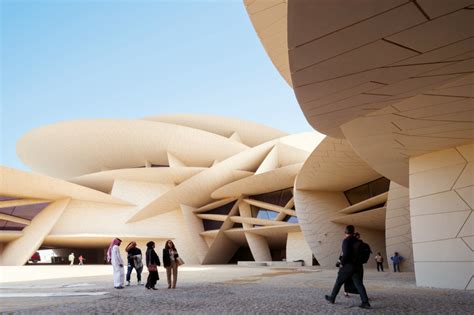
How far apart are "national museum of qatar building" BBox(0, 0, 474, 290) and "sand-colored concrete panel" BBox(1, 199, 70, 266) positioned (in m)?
0.11

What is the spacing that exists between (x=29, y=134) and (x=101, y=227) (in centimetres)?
1170

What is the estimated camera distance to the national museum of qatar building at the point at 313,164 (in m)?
4.27

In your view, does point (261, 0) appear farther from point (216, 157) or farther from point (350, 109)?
point (216, 157)

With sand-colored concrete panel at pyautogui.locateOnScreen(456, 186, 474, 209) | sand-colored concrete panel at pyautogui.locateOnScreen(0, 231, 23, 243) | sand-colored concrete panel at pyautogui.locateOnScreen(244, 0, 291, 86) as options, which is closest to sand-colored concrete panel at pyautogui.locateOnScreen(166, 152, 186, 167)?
sand-colored concrete panel at pyautogui.locateOnScreen(0, 231, 23, 243)

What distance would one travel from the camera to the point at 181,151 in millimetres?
35375

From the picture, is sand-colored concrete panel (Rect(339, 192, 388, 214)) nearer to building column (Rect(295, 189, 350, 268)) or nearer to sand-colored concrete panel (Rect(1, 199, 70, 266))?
building column (Rect(295, 189, 350, 268))

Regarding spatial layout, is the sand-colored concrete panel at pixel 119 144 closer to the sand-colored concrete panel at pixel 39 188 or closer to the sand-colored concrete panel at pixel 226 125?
the sand-colored concrete panel at pixel 226 125

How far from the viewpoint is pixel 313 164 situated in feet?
57.4

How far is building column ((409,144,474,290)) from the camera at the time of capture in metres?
8.06

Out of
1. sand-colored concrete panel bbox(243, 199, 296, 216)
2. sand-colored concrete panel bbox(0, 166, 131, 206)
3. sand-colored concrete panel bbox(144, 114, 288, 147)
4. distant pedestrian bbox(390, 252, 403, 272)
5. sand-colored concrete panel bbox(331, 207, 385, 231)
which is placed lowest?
distant pedestrian bbox(390, 252, 403, 272)

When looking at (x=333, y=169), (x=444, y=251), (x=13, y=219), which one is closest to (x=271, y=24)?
(x=444, y=251)

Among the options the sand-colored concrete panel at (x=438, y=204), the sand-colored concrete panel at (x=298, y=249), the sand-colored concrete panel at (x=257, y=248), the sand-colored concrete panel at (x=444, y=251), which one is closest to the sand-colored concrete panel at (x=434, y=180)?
the sand-colored concrete panel at (x=438, y=204)

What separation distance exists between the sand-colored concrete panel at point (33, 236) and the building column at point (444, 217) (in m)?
26.0

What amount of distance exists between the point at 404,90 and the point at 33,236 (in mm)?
28593
